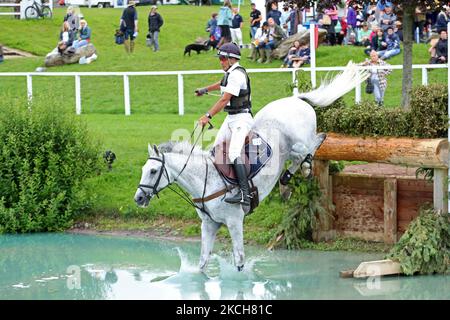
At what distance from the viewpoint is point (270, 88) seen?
26625 mm

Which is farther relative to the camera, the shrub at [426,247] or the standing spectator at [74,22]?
the standing spectator at [74,22]

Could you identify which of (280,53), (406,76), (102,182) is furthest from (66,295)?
(280,53)

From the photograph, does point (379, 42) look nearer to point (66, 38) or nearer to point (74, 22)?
point (66, 38)

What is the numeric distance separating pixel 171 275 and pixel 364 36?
18.4m

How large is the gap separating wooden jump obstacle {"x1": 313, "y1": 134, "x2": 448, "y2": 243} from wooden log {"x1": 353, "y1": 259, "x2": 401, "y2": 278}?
43.1 inches

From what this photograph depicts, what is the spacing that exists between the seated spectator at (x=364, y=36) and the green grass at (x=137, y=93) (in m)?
0.43

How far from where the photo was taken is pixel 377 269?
12992 mm

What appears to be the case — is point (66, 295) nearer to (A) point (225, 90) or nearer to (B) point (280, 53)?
(A) point (225, 90)

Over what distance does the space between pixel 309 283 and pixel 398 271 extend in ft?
3.67

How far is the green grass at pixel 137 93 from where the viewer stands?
17.4 meters

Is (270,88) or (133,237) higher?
(270,88)

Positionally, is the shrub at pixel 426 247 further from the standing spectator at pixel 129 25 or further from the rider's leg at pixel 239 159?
the standing spectator at pixel 129 25

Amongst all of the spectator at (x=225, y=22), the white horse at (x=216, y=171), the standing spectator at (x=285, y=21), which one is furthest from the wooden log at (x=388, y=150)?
the spectator at (x=225, y=22)

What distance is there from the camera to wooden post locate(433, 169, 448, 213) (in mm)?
13578
